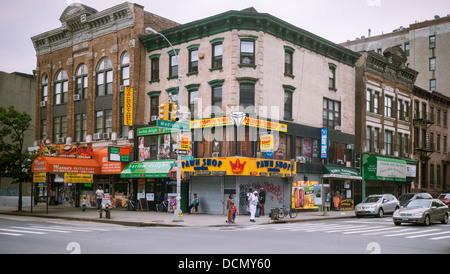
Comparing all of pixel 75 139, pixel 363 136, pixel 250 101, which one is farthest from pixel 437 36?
pixel 75 139

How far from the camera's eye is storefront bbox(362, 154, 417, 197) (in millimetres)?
40156

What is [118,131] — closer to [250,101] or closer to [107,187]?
[107,187]

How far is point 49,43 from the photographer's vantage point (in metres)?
43.1

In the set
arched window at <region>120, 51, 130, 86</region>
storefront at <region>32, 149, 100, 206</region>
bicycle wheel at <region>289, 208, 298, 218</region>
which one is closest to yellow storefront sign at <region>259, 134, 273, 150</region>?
bicycle wheel at <region>289, 208, 298, 218</region>

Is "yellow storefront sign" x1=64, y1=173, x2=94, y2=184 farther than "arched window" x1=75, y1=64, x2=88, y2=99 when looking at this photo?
No

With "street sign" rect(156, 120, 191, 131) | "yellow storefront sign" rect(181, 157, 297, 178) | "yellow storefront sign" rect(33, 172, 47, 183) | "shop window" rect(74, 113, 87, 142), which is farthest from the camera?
"shop window" rect(74, 113, 87, 142)

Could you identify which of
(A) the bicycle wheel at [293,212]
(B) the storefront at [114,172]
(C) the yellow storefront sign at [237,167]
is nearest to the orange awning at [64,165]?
(B) the storefront at [114,172]

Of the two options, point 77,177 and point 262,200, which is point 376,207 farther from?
point 77,177

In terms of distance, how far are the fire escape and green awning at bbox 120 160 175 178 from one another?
94.7ft

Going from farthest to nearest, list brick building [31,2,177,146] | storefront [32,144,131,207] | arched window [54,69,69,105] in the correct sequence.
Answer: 1. arched window [54,69,69,105]
2. brick building [31,2,177,146]
3. storefront [32,144,131,207]

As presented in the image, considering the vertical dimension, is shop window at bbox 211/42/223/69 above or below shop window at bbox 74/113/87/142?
above

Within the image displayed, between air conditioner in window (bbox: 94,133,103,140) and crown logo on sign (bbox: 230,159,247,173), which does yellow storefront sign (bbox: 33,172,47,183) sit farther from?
crown logo on sign (bbox: 230,159,247,173)

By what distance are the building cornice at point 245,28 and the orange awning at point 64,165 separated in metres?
10.3

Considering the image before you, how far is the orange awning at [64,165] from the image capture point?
104ft
